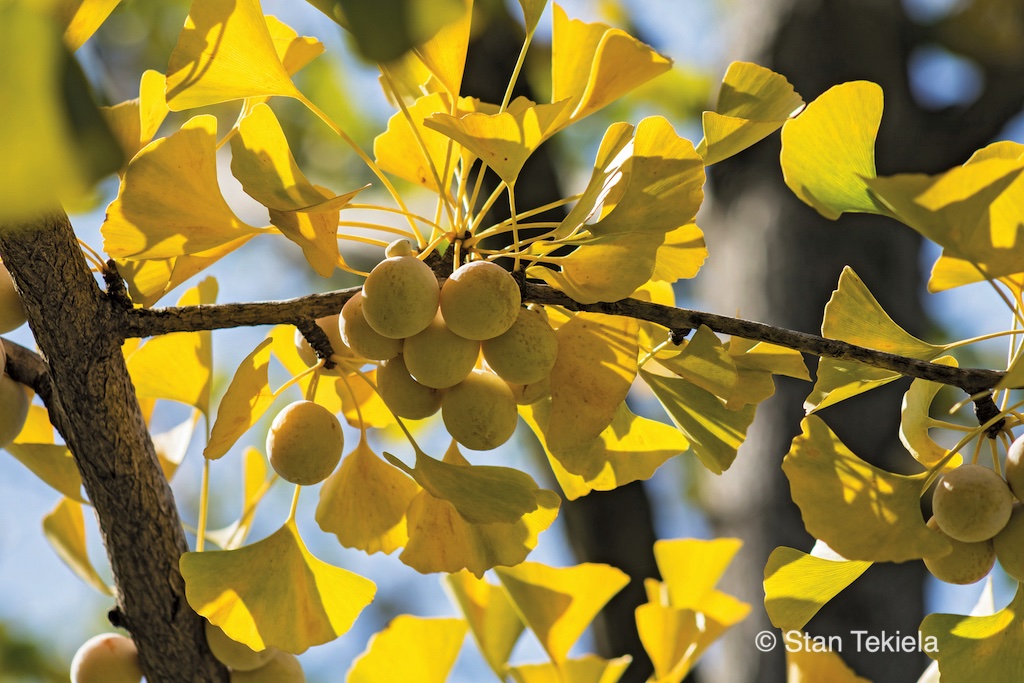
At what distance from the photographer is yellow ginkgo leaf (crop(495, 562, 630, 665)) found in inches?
26.1

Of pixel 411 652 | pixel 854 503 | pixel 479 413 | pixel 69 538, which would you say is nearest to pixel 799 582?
pixel 854 503

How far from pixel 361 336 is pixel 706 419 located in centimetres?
20

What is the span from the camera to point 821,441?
1.43ft

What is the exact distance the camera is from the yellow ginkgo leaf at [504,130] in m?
0.36

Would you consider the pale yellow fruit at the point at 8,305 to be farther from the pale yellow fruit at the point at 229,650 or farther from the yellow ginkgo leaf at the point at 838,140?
the yellow ginkgo leaf at the point at 838,140

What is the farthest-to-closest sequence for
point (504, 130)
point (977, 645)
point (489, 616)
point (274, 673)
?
point (489, 616)
point (274, 673)
point (977, 645)
point (504, 130)

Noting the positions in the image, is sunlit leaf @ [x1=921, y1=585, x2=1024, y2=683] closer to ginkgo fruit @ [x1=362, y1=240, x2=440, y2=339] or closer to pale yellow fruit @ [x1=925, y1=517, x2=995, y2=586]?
pale yellow fruit @ [x1=925, y1=517, x2=995, y2=586]

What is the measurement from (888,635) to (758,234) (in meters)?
0.64

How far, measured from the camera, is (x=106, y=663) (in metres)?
0.56

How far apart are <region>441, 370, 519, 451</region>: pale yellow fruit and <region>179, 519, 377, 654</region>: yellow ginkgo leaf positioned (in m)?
0.15

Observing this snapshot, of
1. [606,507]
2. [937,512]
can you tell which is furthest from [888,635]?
[937,512]

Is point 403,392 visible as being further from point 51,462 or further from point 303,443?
point 51,462

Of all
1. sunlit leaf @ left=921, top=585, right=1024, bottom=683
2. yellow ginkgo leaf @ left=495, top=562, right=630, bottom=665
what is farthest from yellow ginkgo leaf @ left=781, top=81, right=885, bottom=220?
yellow ginkgo leaf @ left=495, top=562, right=630, bottom=665

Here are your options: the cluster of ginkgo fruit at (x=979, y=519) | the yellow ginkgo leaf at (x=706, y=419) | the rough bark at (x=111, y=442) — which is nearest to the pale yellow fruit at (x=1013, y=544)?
the cluster of ginkgo fruit at (x=979, y=519)
